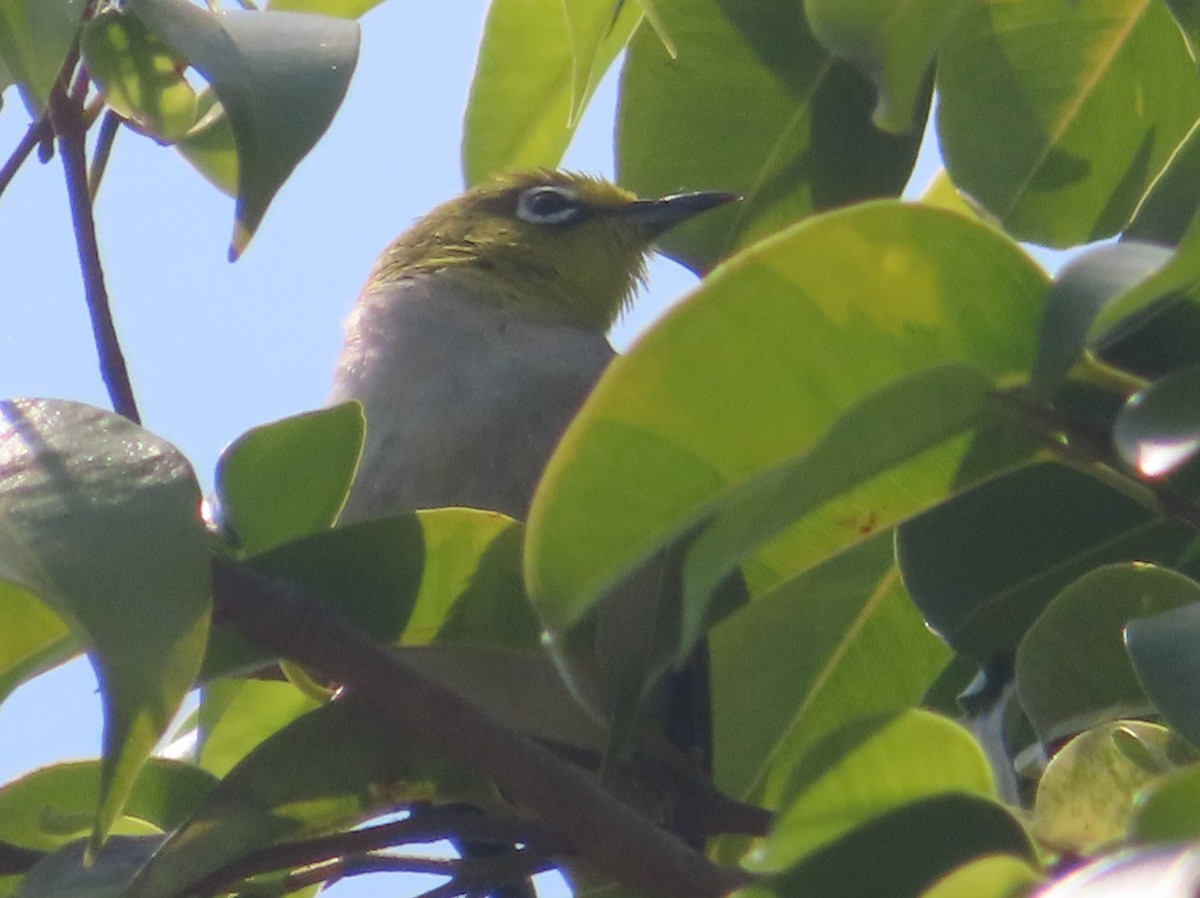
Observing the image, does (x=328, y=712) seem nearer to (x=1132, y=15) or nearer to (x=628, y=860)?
(x=628, y=860)

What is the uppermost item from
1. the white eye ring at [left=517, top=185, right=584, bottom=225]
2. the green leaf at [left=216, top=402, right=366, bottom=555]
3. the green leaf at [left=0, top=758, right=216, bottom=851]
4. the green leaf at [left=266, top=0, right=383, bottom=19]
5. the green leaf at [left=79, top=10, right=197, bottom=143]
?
the white eye ring at [left=517, top=185, right=584, bottom=225]

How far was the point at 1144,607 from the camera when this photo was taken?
1.56 metres

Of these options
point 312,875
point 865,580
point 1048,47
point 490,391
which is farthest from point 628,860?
point 490,391

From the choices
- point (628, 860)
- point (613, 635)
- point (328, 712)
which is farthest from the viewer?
point (613, 635)

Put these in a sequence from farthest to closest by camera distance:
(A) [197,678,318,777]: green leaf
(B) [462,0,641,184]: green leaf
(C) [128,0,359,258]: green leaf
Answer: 1. (B) [462,0,641,184]: green leaf
2. (A) [197,678,318,777]: green leaf
3. (C) [128,0,359,258]: green leaf

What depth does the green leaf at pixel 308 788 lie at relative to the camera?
1575 mm

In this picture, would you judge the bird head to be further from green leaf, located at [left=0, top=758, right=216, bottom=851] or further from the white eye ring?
green leaf, located at [left=0, top=758, right=216, bottom=851]

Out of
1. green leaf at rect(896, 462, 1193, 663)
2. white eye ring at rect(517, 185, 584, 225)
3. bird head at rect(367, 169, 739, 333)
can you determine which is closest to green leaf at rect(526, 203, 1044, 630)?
green leaf at rect(896, 462, 1193, 663)

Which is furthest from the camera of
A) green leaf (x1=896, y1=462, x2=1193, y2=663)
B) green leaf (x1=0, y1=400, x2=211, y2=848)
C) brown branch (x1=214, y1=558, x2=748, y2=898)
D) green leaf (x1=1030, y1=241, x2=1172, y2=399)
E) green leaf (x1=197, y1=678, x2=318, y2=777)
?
green leaf (x1=197, y1=678, x2=318, y2=777)

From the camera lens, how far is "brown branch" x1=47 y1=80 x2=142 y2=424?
64.1 inches

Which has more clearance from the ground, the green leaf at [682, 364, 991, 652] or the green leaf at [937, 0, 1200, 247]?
the green leaf at [937, 0, 1200, 247]

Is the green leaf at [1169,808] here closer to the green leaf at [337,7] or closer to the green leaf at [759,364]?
the green leaf at [759,364]

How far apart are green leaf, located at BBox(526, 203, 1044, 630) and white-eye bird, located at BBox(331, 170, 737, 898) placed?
2.93 feet

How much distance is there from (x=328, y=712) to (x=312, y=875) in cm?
17
